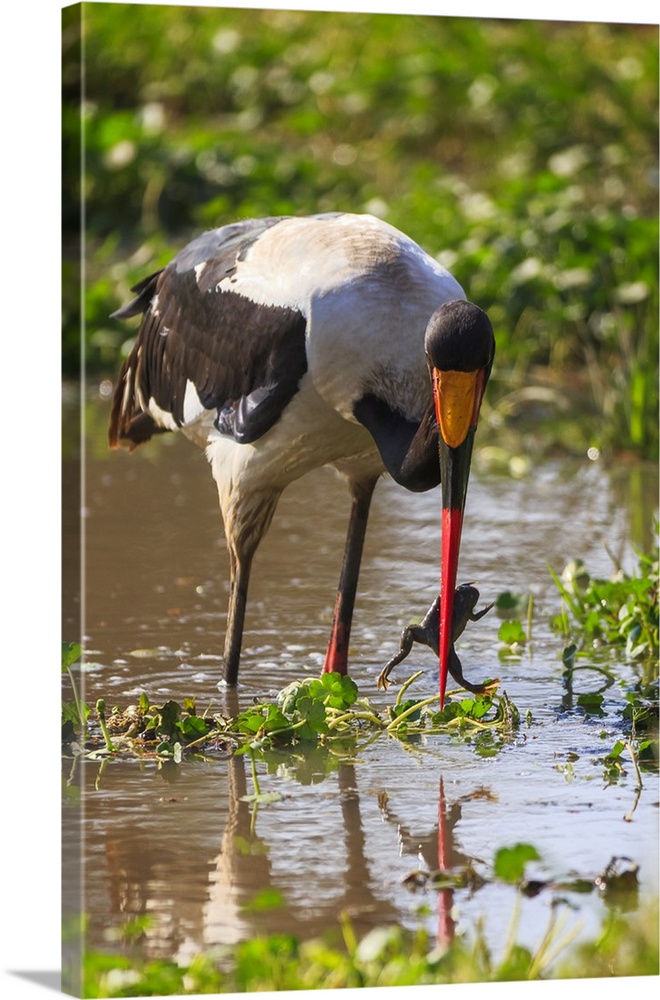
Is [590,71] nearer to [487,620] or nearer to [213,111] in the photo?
[213,111]

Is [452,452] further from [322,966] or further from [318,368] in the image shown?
[322,966]

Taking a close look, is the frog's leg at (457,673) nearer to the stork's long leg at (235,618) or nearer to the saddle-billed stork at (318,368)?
the saddle-billed stork at (318,368)

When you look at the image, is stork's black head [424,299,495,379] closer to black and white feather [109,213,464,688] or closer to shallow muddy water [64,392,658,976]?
black and white feather [109,213,464,688]

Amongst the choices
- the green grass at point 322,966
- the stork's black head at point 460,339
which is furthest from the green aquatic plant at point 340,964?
the stork's black head at point 460,339

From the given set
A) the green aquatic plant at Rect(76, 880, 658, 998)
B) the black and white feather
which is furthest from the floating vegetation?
the green aquatic plant at Rect(76, 880, 658, 998)

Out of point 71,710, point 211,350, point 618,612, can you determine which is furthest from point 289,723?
point 618,612

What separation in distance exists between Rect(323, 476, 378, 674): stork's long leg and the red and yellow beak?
84 centimetres

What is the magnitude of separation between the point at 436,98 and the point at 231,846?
337 inches

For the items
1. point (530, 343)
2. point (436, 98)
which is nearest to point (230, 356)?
point (530, 343)

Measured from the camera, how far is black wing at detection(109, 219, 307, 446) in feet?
16.7

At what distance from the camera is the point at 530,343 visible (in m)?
9.58

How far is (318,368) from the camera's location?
16.2 ft
